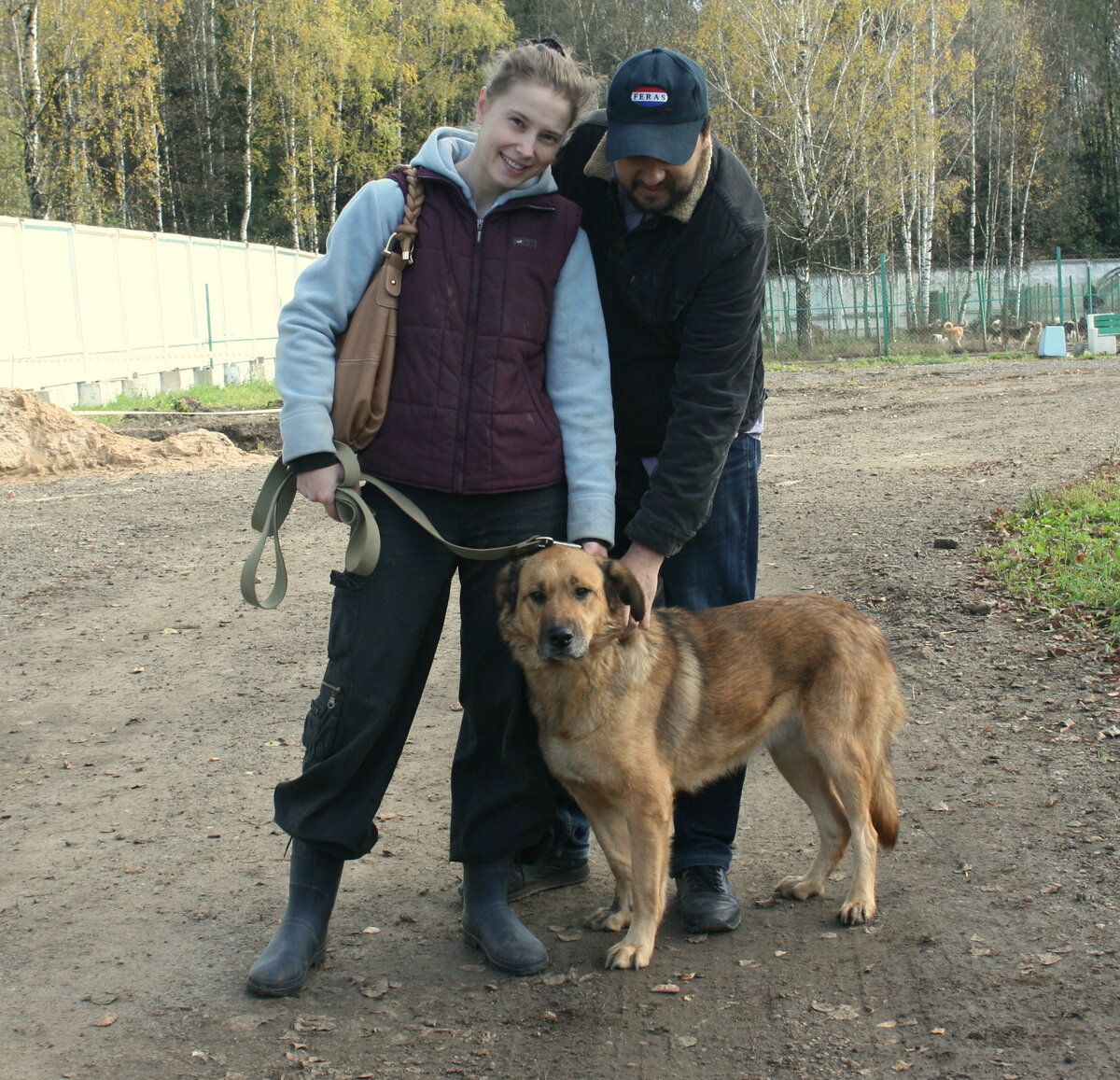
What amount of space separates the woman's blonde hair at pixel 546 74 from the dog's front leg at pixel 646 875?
6.01ft

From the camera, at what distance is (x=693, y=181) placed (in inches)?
124

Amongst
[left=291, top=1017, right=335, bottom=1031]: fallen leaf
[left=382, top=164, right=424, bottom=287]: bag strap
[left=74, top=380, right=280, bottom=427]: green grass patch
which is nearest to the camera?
[left=291, top=1017, right=335, bottom=1031]: fallen leaf

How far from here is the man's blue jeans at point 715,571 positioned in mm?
3619

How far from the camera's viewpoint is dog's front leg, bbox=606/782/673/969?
10.7 ft

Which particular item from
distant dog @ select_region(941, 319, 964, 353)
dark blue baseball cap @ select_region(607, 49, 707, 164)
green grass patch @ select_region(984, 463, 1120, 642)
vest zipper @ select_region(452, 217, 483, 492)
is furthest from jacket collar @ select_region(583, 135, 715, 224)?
distant dog @ select_region(941, 319, 964, 353)

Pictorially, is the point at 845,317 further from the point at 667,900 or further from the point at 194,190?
the point at 667,900

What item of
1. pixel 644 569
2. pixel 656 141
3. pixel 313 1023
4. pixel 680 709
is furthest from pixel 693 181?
pixel 313 1023

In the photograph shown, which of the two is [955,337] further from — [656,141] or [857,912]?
[656,141]

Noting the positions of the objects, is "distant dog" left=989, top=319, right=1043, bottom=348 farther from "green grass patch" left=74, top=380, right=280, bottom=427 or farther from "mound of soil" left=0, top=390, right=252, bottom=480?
"mound of soil" left=0, top=390, right=252, bottom=480

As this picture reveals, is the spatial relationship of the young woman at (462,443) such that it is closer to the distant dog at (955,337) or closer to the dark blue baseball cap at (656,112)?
the dark blue baseball cap at (656,112)

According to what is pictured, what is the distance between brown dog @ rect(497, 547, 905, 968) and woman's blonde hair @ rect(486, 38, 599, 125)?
3.81 feet

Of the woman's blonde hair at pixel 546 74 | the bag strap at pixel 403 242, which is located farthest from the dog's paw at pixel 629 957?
the woman's blonde hair at pixel 546 74

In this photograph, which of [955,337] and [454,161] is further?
[955,337]

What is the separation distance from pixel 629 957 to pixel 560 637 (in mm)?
888
